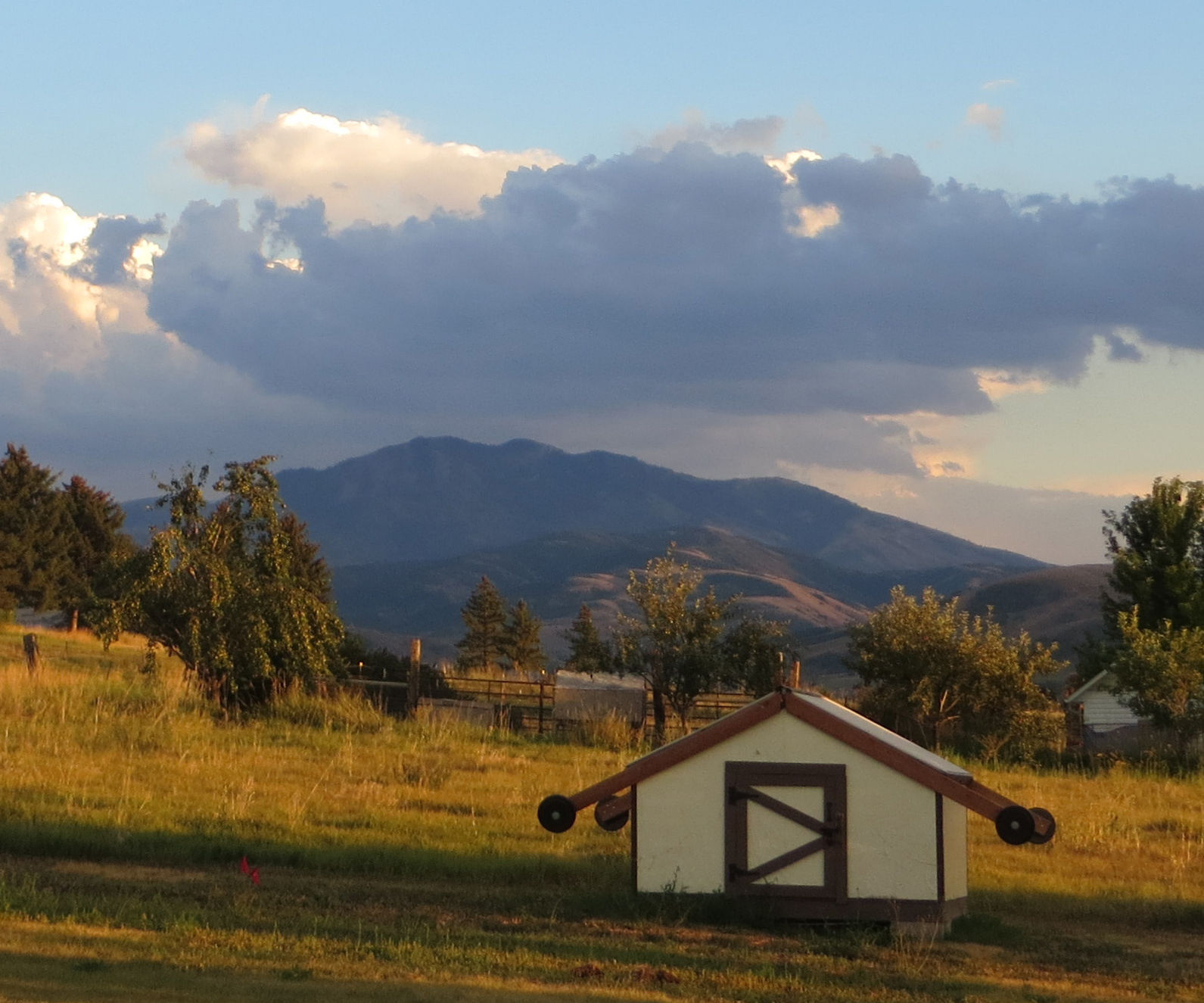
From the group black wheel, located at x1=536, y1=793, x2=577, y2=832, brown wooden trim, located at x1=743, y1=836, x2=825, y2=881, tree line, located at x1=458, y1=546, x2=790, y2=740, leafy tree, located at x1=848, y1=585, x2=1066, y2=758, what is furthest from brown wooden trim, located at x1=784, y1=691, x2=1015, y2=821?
leafy tree, located at x1=848, y1=585, x2=1066, y2=758

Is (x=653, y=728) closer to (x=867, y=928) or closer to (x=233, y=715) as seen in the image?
(x=233, y=715)

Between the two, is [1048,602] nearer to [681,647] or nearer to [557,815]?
[681,647]

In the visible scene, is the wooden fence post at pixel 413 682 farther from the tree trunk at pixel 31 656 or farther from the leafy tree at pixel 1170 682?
the leafy tree at pixel 1170 682

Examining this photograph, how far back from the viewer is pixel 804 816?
1116 centimetres

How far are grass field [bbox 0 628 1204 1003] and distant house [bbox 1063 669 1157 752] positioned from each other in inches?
284

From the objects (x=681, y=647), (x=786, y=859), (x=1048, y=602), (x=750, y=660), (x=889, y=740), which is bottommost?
(x=786, y=859)

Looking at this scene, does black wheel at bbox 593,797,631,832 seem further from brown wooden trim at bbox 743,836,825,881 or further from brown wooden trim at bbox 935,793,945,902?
brown wooden trim at bbox 935,793,945,902

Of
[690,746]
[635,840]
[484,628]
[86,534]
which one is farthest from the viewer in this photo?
[484,628]

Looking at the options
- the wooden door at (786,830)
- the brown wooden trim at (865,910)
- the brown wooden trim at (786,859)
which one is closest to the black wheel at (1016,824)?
the brown wooden trim at (865,910)

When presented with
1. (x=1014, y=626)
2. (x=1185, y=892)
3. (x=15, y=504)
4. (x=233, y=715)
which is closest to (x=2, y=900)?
(x=1185, y=892)

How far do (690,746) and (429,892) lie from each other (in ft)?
→ 10.3

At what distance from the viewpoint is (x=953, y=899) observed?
11164 mm

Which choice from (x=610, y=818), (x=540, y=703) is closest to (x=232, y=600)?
(x=540, y=703)

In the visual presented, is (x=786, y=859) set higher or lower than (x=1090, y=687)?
lower
